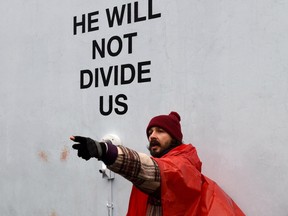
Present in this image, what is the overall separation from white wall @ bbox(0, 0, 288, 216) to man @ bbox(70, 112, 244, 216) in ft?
0.84

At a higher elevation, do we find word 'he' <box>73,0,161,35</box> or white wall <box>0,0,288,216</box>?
word 'he' <box>73,0,161,35</box>

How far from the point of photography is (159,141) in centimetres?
241

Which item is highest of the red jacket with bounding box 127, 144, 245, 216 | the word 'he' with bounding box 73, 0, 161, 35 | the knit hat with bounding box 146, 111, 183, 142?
Result: the word 'he' with bounding box 73, 0, 161, 35

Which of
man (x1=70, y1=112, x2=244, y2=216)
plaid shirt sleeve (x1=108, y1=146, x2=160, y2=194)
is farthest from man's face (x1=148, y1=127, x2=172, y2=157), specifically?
plaid shirt sleeve (x1=108, y1=146, x2=160, y2=194)

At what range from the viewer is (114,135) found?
312cm

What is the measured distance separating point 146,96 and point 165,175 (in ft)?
3.61

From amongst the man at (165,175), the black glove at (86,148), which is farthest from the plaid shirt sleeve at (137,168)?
the black glove at (86,148)

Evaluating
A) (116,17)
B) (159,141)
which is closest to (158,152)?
(159,141)

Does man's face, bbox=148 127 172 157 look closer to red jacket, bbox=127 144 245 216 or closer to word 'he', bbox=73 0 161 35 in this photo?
red jacket, bbox=127 144 245 216

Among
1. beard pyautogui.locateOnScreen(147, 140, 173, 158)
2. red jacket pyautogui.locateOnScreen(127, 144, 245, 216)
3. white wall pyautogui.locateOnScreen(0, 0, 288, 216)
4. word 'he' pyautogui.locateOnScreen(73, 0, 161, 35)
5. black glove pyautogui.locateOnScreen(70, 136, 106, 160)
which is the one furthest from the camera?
word 'he' pyautogui.locateOnScreen(73, 0, 161, 35)

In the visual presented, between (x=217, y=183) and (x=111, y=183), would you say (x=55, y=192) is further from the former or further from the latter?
(x=217, y=183)

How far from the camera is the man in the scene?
185 centimetres

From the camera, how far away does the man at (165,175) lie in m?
1.85

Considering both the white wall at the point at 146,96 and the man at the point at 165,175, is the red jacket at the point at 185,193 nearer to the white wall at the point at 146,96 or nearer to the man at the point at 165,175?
the man at the point at 165,175
